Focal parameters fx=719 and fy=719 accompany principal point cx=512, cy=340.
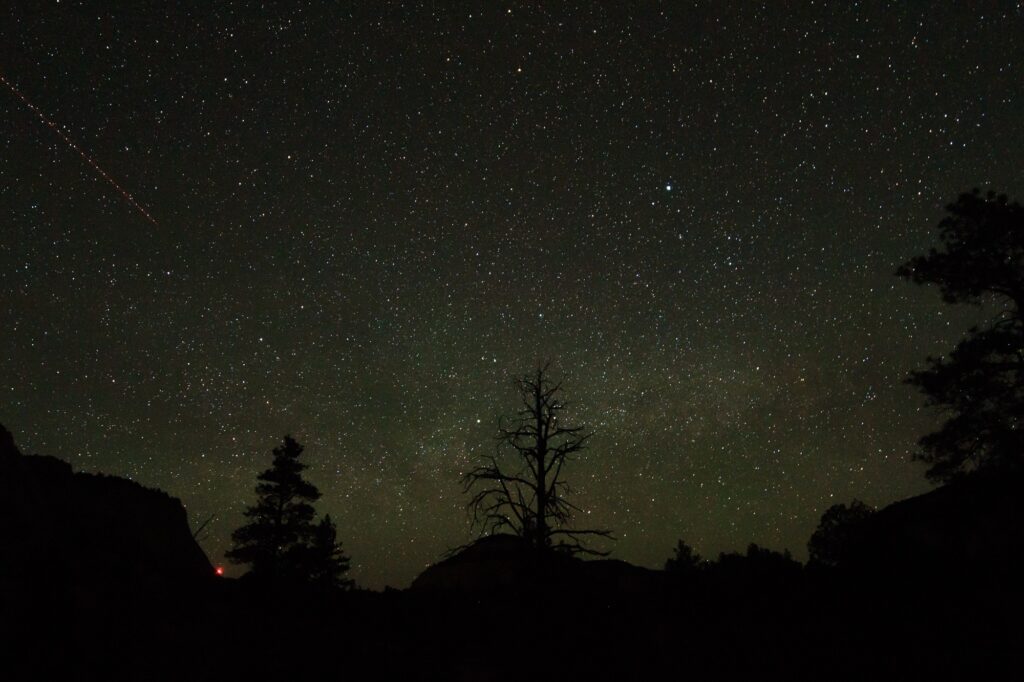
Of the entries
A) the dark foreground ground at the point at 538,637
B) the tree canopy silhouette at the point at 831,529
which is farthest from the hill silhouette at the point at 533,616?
the tree canopy silhouette at the point at 831,529

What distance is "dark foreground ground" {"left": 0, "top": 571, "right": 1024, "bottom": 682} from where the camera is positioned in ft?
40.0

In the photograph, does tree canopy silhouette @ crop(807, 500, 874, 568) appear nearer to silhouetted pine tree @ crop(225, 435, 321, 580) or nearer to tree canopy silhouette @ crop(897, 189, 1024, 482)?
tree canopy silhouette @ crop(897, 189, 1024, 482)

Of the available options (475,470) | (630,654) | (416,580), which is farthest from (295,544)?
(630,654)

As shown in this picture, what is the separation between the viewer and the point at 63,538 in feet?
49.0

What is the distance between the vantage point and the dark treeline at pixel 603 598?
41.3ft

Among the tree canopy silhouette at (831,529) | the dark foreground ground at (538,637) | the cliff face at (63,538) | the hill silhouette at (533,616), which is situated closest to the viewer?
the dark foreground ground at (538,637)

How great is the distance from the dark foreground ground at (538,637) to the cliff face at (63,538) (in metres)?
0.34

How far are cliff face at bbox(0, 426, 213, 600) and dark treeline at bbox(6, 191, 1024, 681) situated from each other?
0.05 meters

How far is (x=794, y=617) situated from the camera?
1447 centimetres

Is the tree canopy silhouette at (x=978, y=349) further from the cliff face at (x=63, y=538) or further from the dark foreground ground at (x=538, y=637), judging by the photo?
the cliff face at (x=63, y=538)

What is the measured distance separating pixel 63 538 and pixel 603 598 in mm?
11857

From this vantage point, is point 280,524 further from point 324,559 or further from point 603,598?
point 603,598

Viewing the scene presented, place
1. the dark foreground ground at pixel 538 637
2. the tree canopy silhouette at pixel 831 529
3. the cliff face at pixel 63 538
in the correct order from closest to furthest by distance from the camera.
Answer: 1. the dark foreground ground at pixel 538 637
2. the cliff face at pixel 63 538
3. the tree canopy silhouette at pixel 831 529

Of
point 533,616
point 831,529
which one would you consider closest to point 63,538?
point 533,616
